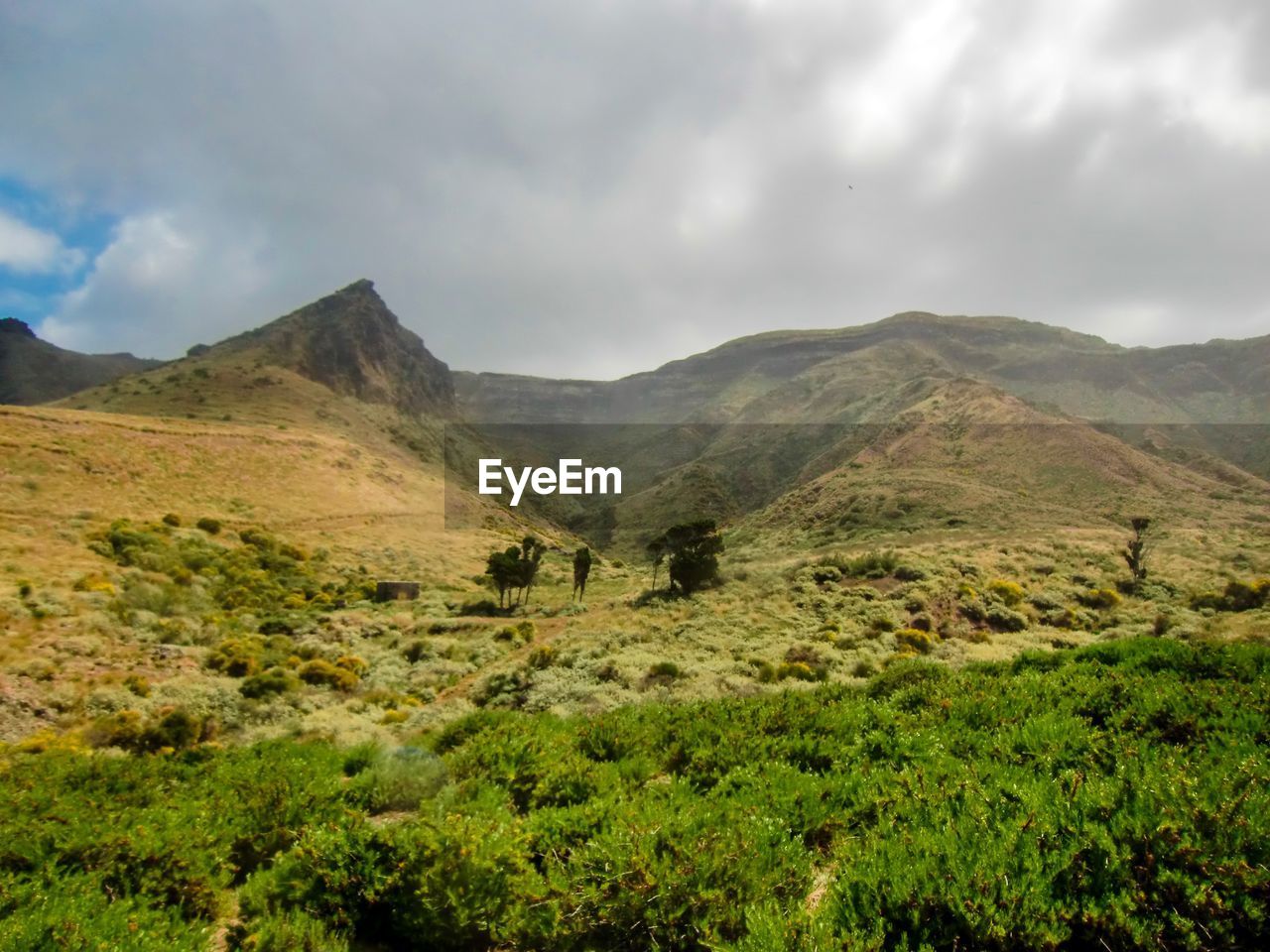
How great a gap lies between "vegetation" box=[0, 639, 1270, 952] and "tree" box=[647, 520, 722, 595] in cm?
2876

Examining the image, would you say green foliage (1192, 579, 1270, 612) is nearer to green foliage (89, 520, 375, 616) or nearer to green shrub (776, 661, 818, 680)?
green shrub (776, 661, 818, 680)

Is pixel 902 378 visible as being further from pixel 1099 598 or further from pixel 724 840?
pixel 724 840

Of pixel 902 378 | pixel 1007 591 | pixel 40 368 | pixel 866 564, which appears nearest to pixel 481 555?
pixel 866 564

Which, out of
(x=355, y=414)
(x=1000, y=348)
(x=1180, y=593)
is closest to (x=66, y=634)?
(x=1180, y=593)

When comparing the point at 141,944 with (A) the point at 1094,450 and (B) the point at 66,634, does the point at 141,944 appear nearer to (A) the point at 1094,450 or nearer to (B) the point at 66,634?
(B) the point at 66,634

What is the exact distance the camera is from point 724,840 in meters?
4.90

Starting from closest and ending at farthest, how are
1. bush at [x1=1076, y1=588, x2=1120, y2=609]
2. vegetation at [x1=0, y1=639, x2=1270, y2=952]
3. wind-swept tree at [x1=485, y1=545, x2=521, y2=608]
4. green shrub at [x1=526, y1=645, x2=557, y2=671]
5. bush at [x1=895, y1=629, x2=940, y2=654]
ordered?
vegetation at [x1=0, y1=639, x2=1270, y2=952]
bush at [x1=895, y1=629, x2=940, y2=654]
green shrub at [x1=526, y1=645, x2=557, y2=671]
bush at [x1=1076, y1=588, x2=1120, y2=609]
wind-swept tree at [x1=485, y1=545, x2=521, y2=608]

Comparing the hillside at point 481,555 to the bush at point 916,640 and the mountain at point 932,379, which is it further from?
the mountain at point 932,379

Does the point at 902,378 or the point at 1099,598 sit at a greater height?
the point at 902,378

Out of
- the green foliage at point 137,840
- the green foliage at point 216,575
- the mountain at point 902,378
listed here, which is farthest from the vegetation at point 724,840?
the mountain at point 902,378

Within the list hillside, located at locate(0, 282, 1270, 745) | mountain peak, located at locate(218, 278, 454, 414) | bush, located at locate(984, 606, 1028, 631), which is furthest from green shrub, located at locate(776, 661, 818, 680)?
mountain peak, located at locate(218, 278, 454, 414)

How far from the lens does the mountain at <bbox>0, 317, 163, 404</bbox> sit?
374 feet

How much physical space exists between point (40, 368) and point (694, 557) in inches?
6018

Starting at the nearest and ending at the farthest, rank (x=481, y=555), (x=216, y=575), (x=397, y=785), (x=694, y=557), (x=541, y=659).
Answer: (x=397, y=785) < (x=541, y=659) < (x=216, y=575) < (x=694, y=557) < (x=481, y=555)
